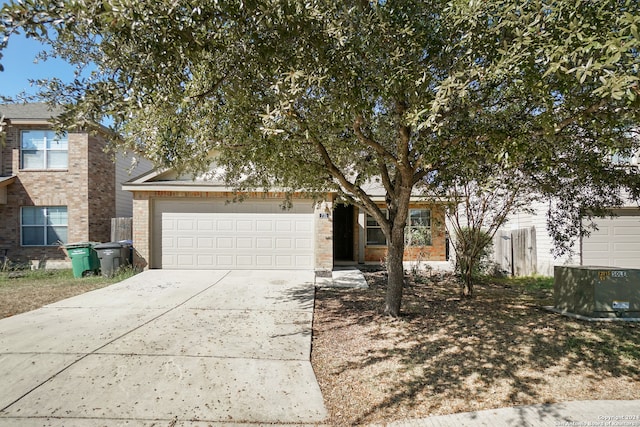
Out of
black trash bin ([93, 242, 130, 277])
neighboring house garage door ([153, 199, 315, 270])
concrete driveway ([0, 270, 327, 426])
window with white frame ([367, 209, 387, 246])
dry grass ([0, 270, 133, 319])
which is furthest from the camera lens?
window with white frame ([367, 209, 387, 246])

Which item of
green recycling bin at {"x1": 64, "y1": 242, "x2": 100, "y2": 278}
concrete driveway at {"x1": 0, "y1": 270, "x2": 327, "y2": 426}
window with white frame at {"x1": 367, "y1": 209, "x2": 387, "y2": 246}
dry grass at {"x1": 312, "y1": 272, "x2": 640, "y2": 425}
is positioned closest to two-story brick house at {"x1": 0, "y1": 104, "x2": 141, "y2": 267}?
green recycling bin at {"x1": 64, "y1": 242, "x2": 100, "y2": 278}

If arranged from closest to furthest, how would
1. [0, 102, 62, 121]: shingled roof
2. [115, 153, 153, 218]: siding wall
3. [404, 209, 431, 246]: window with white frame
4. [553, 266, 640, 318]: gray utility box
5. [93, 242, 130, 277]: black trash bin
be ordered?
[553, 266, 640, 318]: gray utility box → [93, 242, 130, 277]: black trash bin → [0, 102, 62, 121]: shingled roof → [404, 209, 431, 246]: window with white frame → [115, 153, 153, 218]: siding wall

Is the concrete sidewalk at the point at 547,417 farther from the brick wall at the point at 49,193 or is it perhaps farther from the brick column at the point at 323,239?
the brick wall at the point at 49,193

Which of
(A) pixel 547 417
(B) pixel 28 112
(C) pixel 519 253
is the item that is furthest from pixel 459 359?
(B) pixel 28 112

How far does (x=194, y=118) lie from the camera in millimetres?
5562

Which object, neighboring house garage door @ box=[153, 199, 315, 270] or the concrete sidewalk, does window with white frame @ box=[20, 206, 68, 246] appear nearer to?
neighboring house garage door @ box=[153, 199, 315, 270]

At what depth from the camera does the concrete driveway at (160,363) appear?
372 cm

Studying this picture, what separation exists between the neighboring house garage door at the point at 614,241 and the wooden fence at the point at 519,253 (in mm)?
1444

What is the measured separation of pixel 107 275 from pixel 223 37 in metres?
9.89

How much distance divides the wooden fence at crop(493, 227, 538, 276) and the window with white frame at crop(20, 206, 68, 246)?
51.8 ft

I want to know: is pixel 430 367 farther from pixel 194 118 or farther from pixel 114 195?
pixel 114 195

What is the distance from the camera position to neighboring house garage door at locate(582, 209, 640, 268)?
11.6 meters

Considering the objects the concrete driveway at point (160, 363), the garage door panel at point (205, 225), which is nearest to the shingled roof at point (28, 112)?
the garage door panel at point (205, 225)

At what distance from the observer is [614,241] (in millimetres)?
11617
